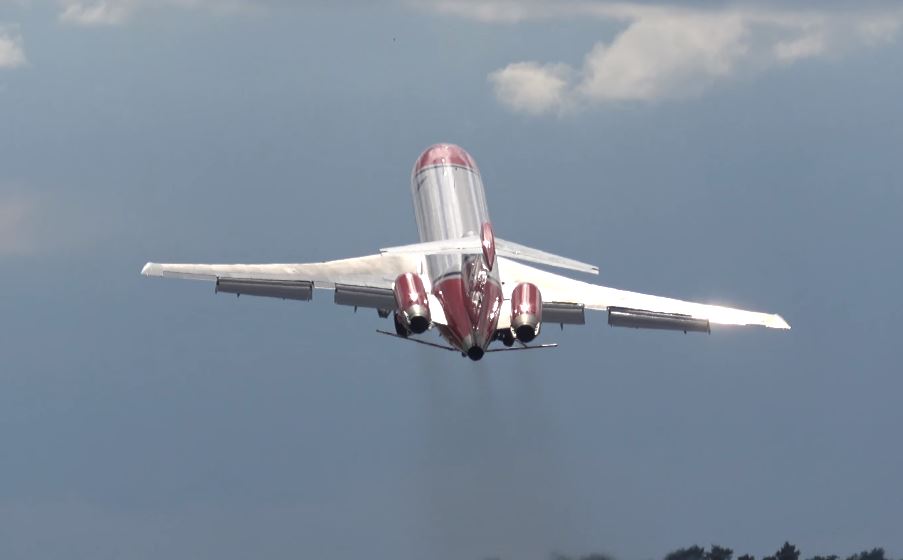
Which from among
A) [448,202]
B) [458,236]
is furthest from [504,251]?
[448,202]

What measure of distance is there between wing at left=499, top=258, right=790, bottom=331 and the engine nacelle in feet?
30.2

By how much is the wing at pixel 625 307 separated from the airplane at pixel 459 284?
0.18 feet

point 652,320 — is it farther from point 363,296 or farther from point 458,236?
point 363,296

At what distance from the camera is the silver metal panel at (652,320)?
5679 inches

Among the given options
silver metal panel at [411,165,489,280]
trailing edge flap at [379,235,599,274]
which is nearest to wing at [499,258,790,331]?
silver metal panel at [411,165,489,280]

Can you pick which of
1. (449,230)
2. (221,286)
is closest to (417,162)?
(449,230)

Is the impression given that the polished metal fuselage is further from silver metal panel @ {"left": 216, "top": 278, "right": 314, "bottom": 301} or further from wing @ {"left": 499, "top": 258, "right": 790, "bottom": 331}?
silver metal panel @ {"left": 216, "top": 278, "right": 314, "bottom": 301}

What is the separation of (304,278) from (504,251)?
47.1 feet

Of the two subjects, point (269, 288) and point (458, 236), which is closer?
point (269, 288)

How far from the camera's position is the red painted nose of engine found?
156875 mm

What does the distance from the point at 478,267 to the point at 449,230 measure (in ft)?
47.9

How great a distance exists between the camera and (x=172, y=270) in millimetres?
143625

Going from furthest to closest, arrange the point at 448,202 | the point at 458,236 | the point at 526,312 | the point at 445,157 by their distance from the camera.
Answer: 1. the point at 445,157
2. the point at 448,202
3. the point at 458,236
4. the point at 526,312

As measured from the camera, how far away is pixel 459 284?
135375 millimetres
